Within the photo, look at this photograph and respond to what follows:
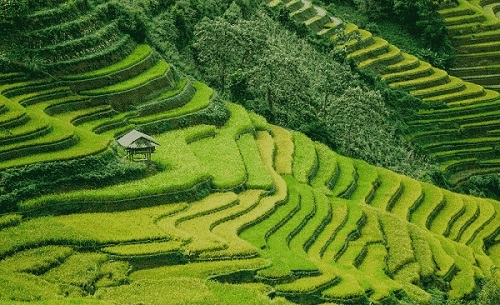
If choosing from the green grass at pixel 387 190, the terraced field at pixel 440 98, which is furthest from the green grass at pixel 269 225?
the terraced field at pixel 440 98

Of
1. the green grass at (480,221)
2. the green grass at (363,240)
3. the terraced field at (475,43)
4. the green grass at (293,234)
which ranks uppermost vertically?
the terraced field at (475,43)

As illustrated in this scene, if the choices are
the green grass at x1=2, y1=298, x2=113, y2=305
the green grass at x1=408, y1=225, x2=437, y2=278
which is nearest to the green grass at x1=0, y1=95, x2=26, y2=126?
the green grass at x1=2, y1=298, x2=113, y2=305

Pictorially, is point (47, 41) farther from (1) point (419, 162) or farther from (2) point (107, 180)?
(1) point (419, 162)

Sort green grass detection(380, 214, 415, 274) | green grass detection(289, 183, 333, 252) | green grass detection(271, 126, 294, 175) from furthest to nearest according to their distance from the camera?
green grass detection(271, 126, 294, 175) → green grass detection(380, 214, 415, 274) → green grass detection(289, 183, 333, 252)

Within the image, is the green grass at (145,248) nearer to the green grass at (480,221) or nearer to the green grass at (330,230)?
the green grass at (330,230)

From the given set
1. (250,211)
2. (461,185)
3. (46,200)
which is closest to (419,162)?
(461,185)

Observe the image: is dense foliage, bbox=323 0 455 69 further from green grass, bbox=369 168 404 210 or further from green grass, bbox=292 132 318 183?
green grass, bbox=292 132 318 183
